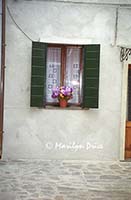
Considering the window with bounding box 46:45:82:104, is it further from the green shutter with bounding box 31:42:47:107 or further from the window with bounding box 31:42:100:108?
the green shutter with bounding box 31:42:47:107

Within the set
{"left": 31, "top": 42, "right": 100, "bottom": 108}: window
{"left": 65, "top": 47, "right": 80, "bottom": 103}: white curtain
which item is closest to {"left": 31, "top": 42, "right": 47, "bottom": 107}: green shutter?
{"left": 31, "top": 42, "right": 100, "bottom": 108}: window

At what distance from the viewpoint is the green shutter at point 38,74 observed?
595cm

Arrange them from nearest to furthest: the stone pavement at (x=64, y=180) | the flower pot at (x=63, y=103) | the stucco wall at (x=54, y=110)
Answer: the stone pavement at (x=64, y=180) < the stucco wall at (x=54, y=110) < the flower pot at (x=63, y=103)

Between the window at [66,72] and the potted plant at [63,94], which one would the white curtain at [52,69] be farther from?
the potted plant at [63,94]

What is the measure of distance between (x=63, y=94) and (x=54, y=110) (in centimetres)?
35

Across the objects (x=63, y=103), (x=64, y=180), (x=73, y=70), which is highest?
(x=73, y=70)

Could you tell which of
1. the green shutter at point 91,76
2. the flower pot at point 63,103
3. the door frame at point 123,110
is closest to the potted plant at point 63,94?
the flower pot at point 63,103

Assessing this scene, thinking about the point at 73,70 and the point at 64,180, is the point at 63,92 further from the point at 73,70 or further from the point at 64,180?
the point at 64,180

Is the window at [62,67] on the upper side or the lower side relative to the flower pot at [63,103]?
upper

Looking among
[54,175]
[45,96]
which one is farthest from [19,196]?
[45,96]

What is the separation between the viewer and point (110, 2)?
6086mm

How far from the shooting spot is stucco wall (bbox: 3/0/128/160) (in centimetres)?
605

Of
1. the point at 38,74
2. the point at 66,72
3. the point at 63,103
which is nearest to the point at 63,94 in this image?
the point at 63,103

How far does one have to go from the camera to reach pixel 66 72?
628 centimetres
